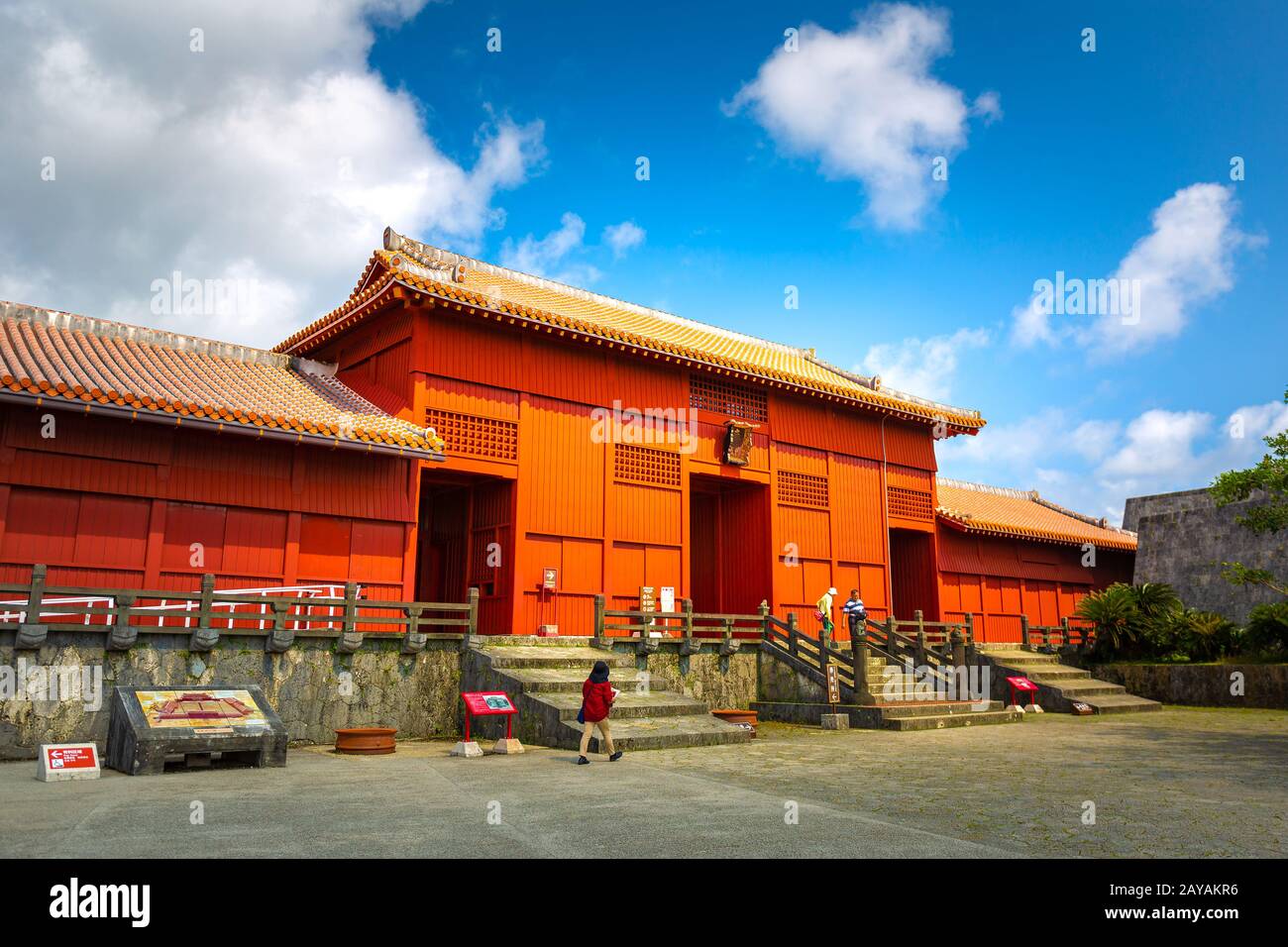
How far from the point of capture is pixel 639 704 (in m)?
13.4

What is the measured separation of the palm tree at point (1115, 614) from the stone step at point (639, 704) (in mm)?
13498

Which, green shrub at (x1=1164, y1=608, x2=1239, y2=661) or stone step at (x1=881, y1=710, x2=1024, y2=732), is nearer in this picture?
stone step at (x1=881, y1=710, x2=1024, y2=732)

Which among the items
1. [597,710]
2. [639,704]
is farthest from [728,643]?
[597,710]

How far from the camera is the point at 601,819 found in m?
6.60

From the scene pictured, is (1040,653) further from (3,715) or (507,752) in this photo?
(3,715)

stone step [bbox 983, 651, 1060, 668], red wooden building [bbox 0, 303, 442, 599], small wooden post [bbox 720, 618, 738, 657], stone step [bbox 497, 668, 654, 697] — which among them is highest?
red wooden building [bbox 0, 303, 442, 599]

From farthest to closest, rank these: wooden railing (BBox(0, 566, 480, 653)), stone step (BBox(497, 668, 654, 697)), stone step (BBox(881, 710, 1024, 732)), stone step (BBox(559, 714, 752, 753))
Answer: stone step (BBox(881, 710, 1024, 732)) < stone step (BBox(497, 668, 654, 697)) < stone step (BBox(559, 714, 752, 753)) < wooden railing (BBox(0, 566, 480, 653))

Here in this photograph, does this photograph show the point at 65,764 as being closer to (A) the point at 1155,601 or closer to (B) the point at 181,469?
(B) the point at 181,469

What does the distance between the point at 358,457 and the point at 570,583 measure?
493cm

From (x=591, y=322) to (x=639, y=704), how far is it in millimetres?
9263

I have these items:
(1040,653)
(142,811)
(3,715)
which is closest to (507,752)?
(142,811)

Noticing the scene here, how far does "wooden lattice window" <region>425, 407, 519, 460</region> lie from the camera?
16438 millimetres

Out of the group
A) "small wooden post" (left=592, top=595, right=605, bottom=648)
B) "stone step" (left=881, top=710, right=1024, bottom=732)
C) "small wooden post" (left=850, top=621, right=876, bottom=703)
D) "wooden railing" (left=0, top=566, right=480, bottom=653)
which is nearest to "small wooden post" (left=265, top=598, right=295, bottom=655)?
"wooden railing" (left=0, top=566, right=480, bottom=653)

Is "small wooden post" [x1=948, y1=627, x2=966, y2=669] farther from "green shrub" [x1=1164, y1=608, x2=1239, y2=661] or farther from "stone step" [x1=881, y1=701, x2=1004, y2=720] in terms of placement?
"green shrub" [x1=1164, y1=608, x2=1239, y2=661]
